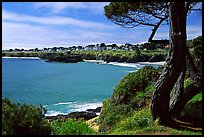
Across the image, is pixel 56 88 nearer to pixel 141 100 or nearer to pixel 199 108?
pixel 141 100

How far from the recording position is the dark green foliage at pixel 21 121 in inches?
302

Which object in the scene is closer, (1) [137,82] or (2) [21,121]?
(2) [21,121]

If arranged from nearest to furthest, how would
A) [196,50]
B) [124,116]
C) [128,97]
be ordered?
[124,116] → [196,50] → [128,97]

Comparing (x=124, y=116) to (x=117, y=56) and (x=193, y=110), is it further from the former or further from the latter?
(x=117, y=56)

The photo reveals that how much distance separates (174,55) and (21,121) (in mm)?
4410

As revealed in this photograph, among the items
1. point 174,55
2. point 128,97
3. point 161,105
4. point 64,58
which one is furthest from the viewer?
point 64,58

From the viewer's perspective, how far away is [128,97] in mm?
15031

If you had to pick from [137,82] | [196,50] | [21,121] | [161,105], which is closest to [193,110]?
Result: [161,105]

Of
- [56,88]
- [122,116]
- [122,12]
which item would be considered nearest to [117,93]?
[122,116]

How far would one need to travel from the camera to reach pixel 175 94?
34.4 ft

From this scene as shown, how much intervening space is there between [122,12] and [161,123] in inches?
230

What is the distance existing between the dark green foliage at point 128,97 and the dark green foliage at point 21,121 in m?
6.02

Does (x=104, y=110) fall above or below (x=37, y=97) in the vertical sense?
above

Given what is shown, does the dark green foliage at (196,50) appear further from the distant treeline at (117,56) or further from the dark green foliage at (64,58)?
the dark green foliage at (64,58)
